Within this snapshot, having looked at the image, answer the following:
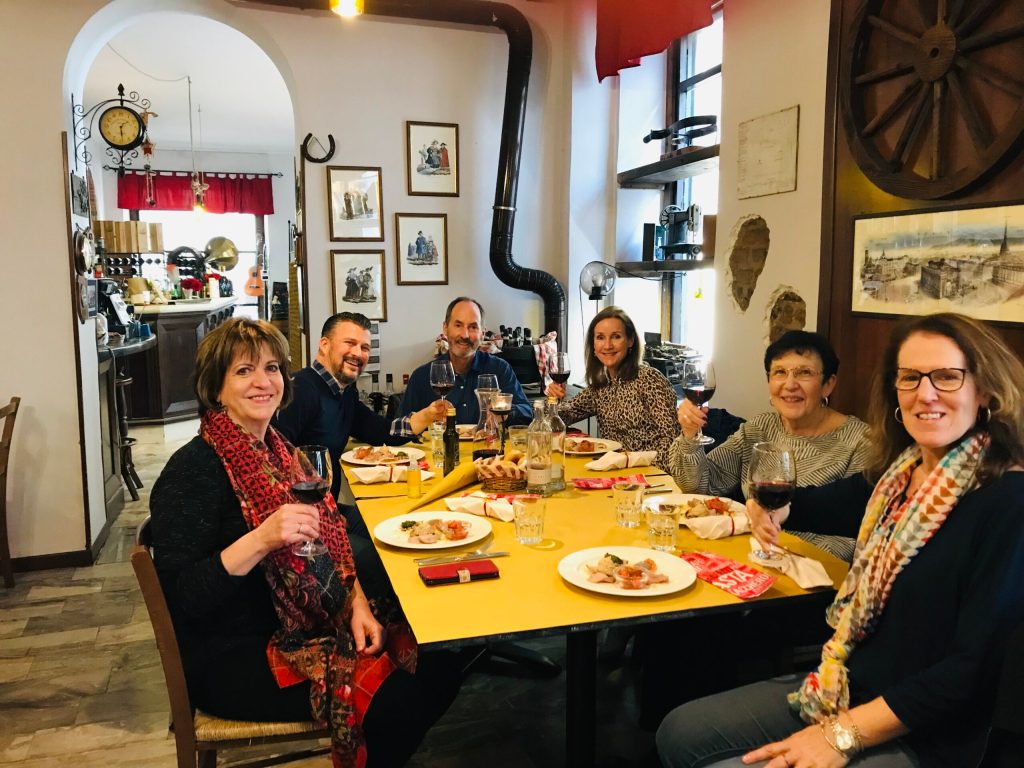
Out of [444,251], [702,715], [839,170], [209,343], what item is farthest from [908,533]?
[444,251]

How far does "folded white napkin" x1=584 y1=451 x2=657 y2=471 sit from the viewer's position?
254 cm

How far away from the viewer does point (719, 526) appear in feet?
6.25

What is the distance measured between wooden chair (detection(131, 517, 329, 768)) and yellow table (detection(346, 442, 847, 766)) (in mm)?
388

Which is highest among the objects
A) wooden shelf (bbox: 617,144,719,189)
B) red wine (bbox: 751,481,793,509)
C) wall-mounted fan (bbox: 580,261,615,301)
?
wooden shelf (bbox: 617,144,719,189)

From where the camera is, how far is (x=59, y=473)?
3.76 meters

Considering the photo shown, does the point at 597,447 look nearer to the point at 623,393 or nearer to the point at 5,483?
the point at 623,393

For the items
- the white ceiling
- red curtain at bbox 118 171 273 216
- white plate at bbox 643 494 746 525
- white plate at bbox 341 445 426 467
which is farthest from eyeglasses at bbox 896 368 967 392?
red curtain at bbox 118 171 273 216

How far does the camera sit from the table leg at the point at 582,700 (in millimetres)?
1782

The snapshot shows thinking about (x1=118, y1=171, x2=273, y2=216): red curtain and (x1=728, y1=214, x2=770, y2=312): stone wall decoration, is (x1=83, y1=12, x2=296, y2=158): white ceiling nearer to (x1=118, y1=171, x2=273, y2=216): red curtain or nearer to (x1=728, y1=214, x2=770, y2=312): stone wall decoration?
(x1=118, y1=171, x2=273, y2=216): red curtain

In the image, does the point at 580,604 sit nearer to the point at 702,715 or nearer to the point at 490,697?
the point at 702,715

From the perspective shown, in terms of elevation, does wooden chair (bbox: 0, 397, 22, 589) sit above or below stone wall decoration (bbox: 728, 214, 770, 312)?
below

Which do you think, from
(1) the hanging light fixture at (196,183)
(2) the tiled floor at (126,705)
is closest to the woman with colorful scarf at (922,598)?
(2) the tiled floor at (126,705)

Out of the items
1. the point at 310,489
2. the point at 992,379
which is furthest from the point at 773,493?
the point at 310,489

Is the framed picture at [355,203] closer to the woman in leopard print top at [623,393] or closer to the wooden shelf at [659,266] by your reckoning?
the wooden shelf at [659,266]
